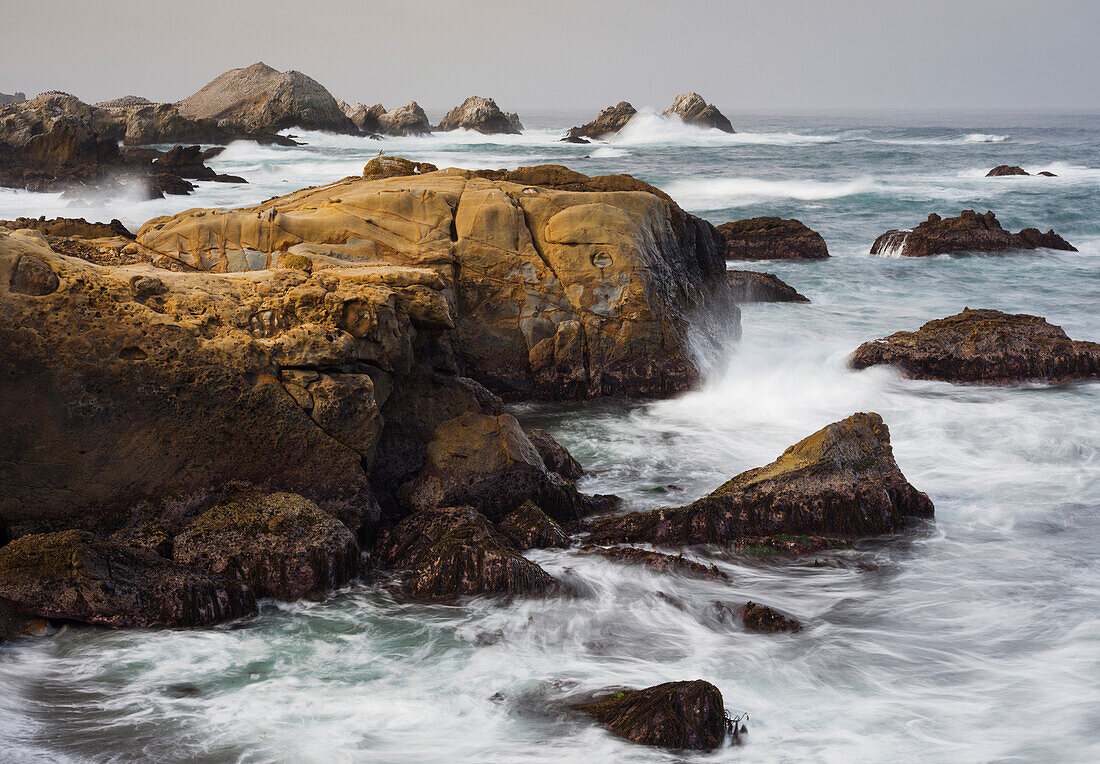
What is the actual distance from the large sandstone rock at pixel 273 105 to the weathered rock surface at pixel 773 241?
3812cm

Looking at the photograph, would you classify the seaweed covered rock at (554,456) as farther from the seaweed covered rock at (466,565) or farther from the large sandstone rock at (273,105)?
the large sandstone rock at (273,105)

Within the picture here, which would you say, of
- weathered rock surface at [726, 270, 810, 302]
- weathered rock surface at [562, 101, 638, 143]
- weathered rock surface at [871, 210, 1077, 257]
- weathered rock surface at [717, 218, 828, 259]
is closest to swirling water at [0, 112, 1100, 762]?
weathered rock surface at [726, 270, 810, 302]

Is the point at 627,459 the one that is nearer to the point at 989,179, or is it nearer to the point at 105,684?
the point at 105,684

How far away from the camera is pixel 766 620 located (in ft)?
17.5

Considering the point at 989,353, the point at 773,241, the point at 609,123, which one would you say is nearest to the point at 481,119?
the point at 609,123

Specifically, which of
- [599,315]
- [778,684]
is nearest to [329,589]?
[778,684]

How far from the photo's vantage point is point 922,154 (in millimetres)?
46969

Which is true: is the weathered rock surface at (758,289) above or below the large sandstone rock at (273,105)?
below

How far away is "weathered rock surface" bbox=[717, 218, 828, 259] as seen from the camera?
19609 mm

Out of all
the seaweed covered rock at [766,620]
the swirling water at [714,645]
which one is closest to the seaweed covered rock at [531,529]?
the swirling water at [714,645]

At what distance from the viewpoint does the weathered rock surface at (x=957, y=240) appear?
2009 centimetres

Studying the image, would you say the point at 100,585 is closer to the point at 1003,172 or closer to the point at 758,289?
the point at 758,289

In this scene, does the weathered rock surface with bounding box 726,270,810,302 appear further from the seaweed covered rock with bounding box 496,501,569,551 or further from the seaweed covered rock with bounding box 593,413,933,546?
the seaweed covered rock with bounding box 496,501,569,551

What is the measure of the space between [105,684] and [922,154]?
4929 centimetres
